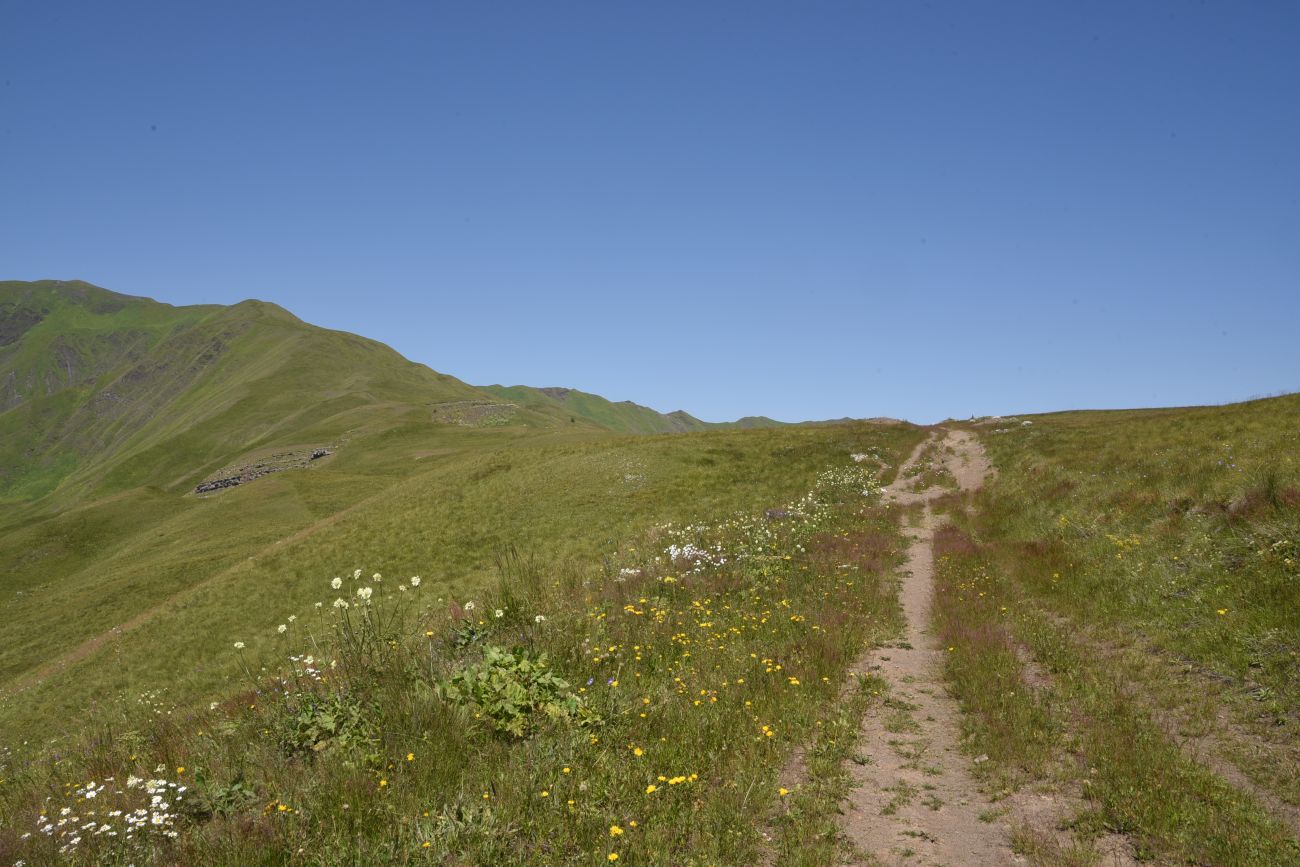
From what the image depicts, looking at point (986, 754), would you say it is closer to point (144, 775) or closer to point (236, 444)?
point (144, 775)

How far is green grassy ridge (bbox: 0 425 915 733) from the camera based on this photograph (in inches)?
1204

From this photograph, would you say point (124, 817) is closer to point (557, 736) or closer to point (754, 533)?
point (557, 736)

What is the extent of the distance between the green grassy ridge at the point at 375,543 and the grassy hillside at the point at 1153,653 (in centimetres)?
1548

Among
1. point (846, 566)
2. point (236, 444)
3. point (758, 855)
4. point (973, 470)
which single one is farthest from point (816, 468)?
point (236, 444)

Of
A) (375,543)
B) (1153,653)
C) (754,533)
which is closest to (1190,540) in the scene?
(1153,653)

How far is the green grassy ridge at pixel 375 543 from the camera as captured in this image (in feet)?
100

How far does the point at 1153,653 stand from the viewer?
440 inches

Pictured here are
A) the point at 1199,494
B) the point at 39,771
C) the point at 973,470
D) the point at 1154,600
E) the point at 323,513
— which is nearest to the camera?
the point at 39,771

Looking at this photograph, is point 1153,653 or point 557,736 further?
point 1153,653

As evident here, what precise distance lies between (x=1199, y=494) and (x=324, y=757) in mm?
21794

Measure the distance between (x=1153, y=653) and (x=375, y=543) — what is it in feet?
125

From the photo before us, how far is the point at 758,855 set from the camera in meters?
6.16

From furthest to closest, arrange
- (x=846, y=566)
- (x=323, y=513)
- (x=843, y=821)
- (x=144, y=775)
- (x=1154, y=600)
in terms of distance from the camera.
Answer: (x=323, y=513) → (x=846, y=566) → (x=1154, y=600) → (x=144, y=775) → (x=843, y=821)

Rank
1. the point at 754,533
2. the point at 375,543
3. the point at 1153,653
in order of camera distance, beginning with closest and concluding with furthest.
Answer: the point at 1153,653
the point at 754,533
the point at 375,543
